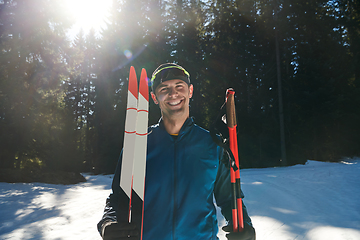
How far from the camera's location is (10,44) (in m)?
12.1

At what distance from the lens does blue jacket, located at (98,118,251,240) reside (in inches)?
60.1

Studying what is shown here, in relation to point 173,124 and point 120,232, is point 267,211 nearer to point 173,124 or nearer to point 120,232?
point 173,124

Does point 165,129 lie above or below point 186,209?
above

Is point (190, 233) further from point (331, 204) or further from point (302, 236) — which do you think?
point (331, 204)

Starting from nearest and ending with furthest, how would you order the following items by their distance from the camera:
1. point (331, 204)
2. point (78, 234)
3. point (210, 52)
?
point (78, 234)
point (331, 204)
point (210, 52)

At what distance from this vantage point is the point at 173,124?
5.91 feet

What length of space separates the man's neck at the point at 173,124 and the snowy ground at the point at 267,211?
304 centimetres

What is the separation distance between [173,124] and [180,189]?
485 millimetres

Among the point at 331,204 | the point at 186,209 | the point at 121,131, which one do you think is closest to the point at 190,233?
the point at 186,209

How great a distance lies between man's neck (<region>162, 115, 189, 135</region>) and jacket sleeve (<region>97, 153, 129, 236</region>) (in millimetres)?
447

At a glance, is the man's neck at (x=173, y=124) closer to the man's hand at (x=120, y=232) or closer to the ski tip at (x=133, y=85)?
the ski tip at (x=133, y=85)

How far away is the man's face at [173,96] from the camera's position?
5.93ft

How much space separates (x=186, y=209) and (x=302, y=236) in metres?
3.19

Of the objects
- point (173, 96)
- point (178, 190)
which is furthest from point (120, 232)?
point (173, 96)
